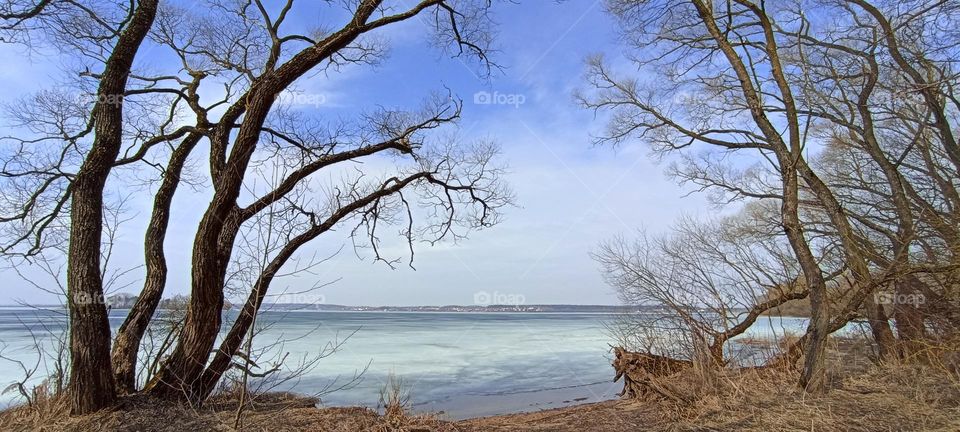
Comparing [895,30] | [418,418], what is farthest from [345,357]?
[895,30]

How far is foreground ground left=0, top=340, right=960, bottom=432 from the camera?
15.5ft

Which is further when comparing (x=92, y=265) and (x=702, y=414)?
(x=702, y=414)

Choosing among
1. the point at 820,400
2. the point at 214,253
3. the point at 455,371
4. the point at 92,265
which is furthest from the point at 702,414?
the point at 455,371

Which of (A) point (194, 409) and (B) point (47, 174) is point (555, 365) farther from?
(B) point (47, 174)

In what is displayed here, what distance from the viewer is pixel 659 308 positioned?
8.41 meters

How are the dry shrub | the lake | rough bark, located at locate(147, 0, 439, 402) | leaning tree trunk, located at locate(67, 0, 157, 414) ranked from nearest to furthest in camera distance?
1. the dry shrub
2. leaning tree trunk, located at locate(67, 0, 157, 414)
3. rough bark, located at locate(147, 0, 439, 402)
4. the lake

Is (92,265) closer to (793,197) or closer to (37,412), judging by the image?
(37,412)

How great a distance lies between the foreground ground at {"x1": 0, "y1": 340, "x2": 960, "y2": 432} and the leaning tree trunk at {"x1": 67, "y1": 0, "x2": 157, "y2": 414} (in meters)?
0.31

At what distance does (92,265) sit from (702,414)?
6.28 meters

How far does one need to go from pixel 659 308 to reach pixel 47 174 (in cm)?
859

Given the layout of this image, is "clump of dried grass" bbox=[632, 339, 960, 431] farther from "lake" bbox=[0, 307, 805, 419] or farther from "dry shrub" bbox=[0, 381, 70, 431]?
"dry shrub" bbox=[0, 381, 70, 431]

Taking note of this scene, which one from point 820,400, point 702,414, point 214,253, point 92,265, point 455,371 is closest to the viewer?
point 92,265

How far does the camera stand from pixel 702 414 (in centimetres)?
568

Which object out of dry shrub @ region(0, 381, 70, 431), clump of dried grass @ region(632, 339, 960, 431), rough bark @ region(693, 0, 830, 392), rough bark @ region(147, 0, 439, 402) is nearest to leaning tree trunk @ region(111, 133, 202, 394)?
rough bark @ region(147, 0, 439, 402)
